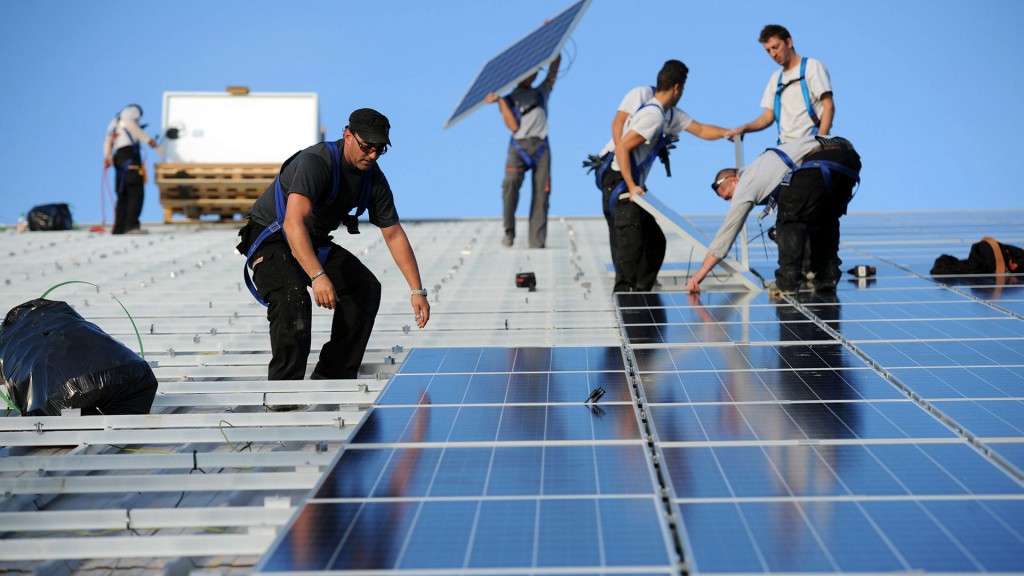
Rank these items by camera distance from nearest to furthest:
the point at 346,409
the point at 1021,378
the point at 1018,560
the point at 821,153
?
the point at 1018,560, the point at 1021,378, the point at 346,409, the point at 821,153

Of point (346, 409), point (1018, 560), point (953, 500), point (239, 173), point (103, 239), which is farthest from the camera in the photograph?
point (239, 173)

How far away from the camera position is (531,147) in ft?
44.6

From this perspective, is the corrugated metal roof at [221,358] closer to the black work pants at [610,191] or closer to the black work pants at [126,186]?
the black work pants at [610,191]

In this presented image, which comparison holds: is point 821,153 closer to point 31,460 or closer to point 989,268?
point 989,268

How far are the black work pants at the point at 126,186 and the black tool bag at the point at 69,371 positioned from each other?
40.1 ft

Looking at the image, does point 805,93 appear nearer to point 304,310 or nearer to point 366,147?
point 366,147

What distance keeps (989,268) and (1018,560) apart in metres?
7.00

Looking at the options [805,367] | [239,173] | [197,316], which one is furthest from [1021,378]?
[239,173]

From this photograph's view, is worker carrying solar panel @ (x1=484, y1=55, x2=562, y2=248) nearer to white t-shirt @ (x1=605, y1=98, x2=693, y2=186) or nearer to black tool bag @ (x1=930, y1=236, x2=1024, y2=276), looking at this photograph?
white t-shirt @ (x1=605, y1=98, x2=693, y2=186)

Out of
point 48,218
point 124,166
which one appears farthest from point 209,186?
point 48,218

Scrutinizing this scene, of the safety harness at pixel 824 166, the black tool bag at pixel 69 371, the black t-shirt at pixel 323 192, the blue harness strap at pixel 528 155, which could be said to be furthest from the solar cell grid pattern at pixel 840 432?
the blue harness strap at pixel 528 155

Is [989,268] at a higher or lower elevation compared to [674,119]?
lower

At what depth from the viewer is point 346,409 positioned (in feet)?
19.1

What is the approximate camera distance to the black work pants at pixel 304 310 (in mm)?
6000
